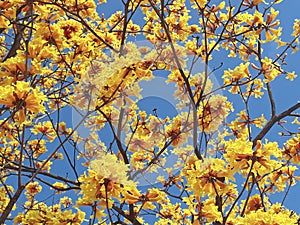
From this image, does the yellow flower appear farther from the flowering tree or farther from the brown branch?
the brown branch

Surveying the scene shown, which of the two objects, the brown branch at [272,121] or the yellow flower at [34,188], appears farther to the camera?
the yellow flower at [34,188]

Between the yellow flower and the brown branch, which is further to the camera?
the yellow flower

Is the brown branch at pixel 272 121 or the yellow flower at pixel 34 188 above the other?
the yellow flower at pixel 34 188

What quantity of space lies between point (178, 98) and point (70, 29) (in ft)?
2.55

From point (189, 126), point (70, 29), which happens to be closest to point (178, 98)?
point (189, 126)

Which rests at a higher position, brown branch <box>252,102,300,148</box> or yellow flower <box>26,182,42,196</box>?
yellow flower <box>26,182,42,196</box>

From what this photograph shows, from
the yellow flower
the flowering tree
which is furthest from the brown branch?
the yellow flower

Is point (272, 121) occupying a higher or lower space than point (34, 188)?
lower

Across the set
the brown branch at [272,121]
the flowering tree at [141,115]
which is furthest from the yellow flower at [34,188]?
the brown branch at [272,121]

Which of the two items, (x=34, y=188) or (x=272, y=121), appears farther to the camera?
(x=34, y=188)

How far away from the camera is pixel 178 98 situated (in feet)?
8.86

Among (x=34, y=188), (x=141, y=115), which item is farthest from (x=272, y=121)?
(x=34, y=188)

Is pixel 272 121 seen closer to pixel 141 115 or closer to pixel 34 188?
pixel 141 115

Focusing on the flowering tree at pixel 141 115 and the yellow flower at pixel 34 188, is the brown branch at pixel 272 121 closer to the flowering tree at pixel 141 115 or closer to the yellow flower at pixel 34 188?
the flowering tree at pixel 141 115
